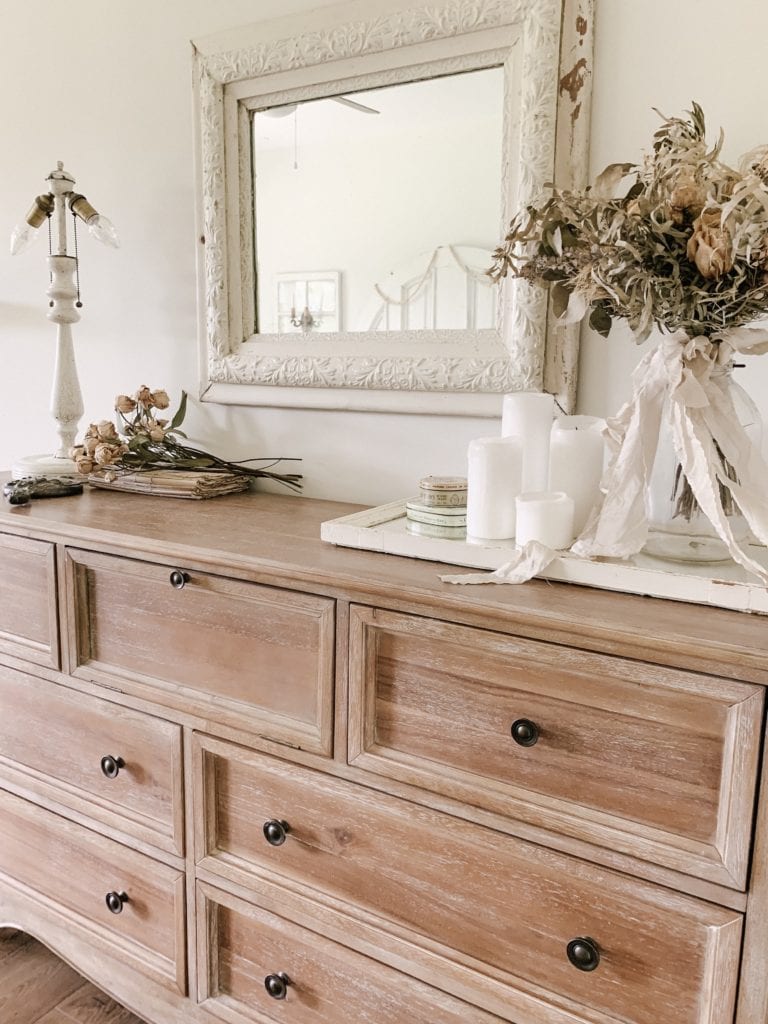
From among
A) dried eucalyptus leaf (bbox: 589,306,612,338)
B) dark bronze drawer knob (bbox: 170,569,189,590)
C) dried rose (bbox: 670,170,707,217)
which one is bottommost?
dark bronze drawer knob (bbox: 170,569,189,590)

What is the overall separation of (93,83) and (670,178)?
1451mm

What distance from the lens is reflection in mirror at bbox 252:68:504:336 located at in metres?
1.31

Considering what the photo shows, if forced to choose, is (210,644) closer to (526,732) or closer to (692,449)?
(526,732)

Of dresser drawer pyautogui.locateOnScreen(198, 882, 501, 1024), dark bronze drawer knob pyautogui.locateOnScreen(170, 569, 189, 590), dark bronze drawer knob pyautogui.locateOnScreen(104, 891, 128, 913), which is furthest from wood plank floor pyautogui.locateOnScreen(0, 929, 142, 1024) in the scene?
dark bronze drawer knob pyautogui.locateOnScreen(170, 569, 189, 590)

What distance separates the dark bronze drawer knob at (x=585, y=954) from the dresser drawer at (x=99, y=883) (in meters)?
0.65

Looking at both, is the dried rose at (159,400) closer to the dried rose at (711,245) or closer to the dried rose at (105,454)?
the dried rose at (105,454)

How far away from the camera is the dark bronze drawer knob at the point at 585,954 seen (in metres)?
0.88

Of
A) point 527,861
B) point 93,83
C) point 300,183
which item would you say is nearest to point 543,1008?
point 527,861

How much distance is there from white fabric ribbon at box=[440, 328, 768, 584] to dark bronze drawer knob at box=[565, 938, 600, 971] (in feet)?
1.37

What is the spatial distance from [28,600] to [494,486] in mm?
861

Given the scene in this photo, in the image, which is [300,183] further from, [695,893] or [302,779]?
[695,893]

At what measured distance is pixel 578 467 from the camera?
1052mm

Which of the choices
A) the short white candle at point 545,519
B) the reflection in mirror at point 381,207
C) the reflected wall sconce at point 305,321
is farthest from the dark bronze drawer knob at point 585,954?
the reflected wall sconce at point 305,321

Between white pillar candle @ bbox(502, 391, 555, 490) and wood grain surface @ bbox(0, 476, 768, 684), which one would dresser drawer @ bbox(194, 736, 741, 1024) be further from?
white pillar candle @ bbox(502, 391, 555, 490)
